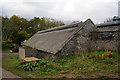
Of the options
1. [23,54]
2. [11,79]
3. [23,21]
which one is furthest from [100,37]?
[23,21]

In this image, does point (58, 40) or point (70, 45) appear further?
point (58, 40)

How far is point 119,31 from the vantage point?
9.10 meters

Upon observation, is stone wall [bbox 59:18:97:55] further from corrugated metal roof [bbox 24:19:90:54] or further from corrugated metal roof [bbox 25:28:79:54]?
corrugated metal roof [bbox 25:28:79:54]

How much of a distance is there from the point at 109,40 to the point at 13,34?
78.4 ft

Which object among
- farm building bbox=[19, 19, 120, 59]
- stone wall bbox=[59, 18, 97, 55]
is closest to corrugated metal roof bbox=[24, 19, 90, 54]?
farm building bbox=[19, 19, 120, 59]

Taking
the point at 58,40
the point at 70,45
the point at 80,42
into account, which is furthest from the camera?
the point at 58,40

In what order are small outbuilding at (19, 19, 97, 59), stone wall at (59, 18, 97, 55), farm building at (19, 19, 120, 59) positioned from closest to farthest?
small outbuilding at (19, 19, 97, 59) < farm building at (19, 19, 120, 59) < stone wall at (59, 18, 97, 55)

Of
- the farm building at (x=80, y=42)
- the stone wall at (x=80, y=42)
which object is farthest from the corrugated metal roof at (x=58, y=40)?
the stone wall at (x=80, y=42)

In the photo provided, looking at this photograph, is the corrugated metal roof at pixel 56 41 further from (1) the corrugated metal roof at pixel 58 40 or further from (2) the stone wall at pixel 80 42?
(2) the stone wall at pixel 80 42

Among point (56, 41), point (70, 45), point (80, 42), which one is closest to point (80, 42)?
point (80, 42)

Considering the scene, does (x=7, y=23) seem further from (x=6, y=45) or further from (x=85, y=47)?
(x=85, y=47)

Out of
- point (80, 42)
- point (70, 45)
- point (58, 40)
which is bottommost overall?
point (70, 45)

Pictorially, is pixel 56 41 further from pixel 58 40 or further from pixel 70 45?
pixel 70 45

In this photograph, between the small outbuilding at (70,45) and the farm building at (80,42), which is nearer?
the small outbuilding at (70,45)
